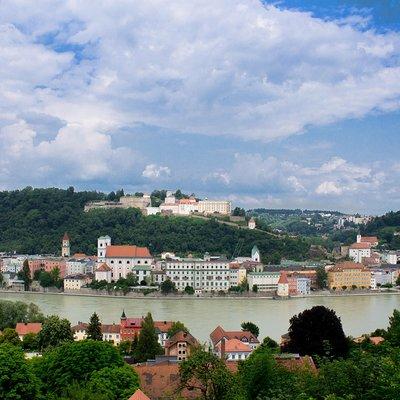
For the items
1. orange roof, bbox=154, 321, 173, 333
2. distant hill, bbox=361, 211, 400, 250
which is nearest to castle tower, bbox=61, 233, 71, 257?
distant hill, bbox=361, 211, 400, 250

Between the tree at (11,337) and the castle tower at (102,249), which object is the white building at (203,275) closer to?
the castle tower at (102,249)

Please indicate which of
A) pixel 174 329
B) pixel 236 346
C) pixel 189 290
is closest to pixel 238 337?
pixel 236 346

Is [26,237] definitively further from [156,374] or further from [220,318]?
[156,374]

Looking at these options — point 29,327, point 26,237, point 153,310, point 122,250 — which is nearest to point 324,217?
point 26,237

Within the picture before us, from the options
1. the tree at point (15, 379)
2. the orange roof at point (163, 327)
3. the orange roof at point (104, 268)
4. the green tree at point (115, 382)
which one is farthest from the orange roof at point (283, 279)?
the tree at point (15, 379)

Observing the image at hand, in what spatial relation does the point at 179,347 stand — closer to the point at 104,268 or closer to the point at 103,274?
the point at 103,274

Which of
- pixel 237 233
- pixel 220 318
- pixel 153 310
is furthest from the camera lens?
pixel 237 233
